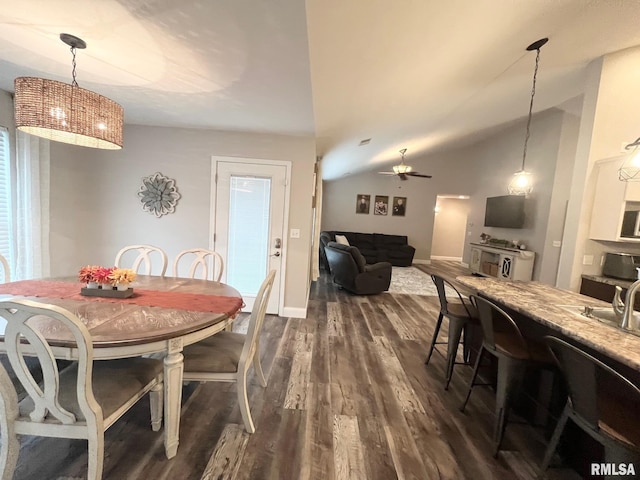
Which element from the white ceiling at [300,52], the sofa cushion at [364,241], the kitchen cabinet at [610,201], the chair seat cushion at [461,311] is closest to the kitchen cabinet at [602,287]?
the kitchen cabinet at [610,201]

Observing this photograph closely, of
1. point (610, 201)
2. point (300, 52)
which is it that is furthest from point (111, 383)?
point (610, 201)

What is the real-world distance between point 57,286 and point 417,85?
11.5 ft

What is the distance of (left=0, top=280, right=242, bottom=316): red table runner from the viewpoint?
1.81 metres

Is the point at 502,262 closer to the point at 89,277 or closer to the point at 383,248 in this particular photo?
→ the point at 383,248

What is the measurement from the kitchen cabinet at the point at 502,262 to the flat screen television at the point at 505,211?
1.94ft

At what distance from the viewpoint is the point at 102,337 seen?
1.34m

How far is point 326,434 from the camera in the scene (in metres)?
1.83

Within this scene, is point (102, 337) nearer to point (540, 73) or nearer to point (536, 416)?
point (536, 416)

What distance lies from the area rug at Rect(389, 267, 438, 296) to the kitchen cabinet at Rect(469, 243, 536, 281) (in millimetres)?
1372

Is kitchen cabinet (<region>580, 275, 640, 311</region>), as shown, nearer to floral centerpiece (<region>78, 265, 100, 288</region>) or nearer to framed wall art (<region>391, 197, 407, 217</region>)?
floral centerpiece (<region>78, 265, 100, 288</region>)

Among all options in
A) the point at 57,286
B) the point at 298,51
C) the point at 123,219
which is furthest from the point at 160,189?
the point at 298,51

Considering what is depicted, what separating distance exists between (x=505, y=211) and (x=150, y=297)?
732 cm

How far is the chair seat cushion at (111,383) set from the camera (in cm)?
131

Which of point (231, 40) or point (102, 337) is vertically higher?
point (231, 40)
